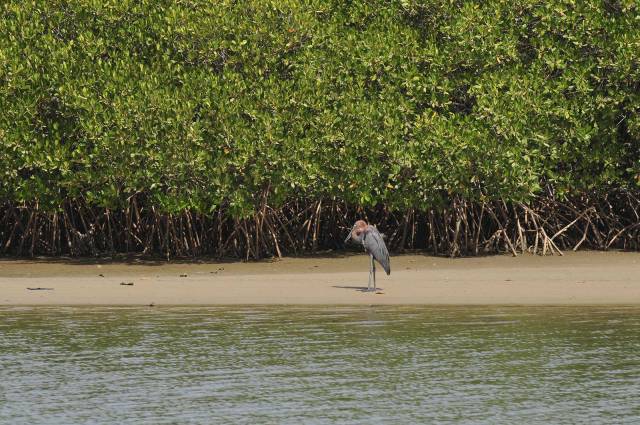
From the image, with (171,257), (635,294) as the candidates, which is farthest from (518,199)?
(171,257)

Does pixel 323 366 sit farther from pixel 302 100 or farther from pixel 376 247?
pixel 302 100

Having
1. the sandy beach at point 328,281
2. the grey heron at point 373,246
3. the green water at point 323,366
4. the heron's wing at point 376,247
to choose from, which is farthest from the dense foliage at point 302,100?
the green water at point 323,366

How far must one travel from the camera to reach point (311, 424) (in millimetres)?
8281

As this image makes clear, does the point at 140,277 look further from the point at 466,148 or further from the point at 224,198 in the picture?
the point at 466,148

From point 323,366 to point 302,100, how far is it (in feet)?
31.4

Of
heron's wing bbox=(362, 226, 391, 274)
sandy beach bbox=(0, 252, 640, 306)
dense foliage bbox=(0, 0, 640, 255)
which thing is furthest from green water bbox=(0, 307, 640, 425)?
dense foliage bbox=(0, 0, 640, 255)

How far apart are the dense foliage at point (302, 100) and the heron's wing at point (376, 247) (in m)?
3.32

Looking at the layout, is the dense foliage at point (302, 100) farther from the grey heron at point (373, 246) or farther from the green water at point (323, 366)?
the green water at point (323, 366)

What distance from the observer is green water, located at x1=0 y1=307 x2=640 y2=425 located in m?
8.71

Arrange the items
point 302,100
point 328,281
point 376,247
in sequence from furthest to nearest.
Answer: point 302,100
point 328,281
point 376,247

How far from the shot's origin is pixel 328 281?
17.5 metres

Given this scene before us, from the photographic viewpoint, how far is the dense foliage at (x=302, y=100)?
63.6 ft

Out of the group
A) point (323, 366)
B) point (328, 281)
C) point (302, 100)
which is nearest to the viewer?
point (323, 366)

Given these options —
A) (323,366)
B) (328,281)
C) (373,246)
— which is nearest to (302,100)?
(328,281)
